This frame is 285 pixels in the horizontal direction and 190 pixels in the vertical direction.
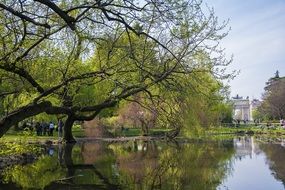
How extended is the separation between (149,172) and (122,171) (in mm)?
1231

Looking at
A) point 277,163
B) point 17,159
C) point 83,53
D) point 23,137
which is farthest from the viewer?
point 277,163

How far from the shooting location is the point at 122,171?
19859 millimetres

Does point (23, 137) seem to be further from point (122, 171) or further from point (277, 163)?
point (277, 163)

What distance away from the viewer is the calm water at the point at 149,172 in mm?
16266

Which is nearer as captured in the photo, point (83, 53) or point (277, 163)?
point (83, 53)

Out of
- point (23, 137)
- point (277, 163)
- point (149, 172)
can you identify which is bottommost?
point (149, 172)

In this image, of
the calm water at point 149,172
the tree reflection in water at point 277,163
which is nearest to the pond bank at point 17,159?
the calm water at point 149,172

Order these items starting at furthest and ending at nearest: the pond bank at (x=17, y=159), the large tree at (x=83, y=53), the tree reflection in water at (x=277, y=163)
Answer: the pond bank at (x=17, y=159)
the tree reflection in water at (x=277, y=163)
the large tree at (x=83, y=53)

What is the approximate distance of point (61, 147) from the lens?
1271 inches

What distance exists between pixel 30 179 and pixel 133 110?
27.5 meters

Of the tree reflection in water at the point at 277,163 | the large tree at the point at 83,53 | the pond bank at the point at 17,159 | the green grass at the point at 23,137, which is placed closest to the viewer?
the large tree at the point at 83,53

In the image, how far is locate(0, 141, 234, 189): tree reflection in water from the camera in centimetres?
1628

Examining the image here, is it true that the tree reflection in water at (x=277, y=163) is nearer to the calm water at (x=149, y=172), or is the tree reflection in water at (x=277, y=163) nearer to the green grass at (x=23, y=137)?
the calm water at (x=149, y=172)

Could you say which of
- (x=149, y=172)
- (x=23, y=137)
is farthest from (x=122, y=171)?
(x=23, y=137)
